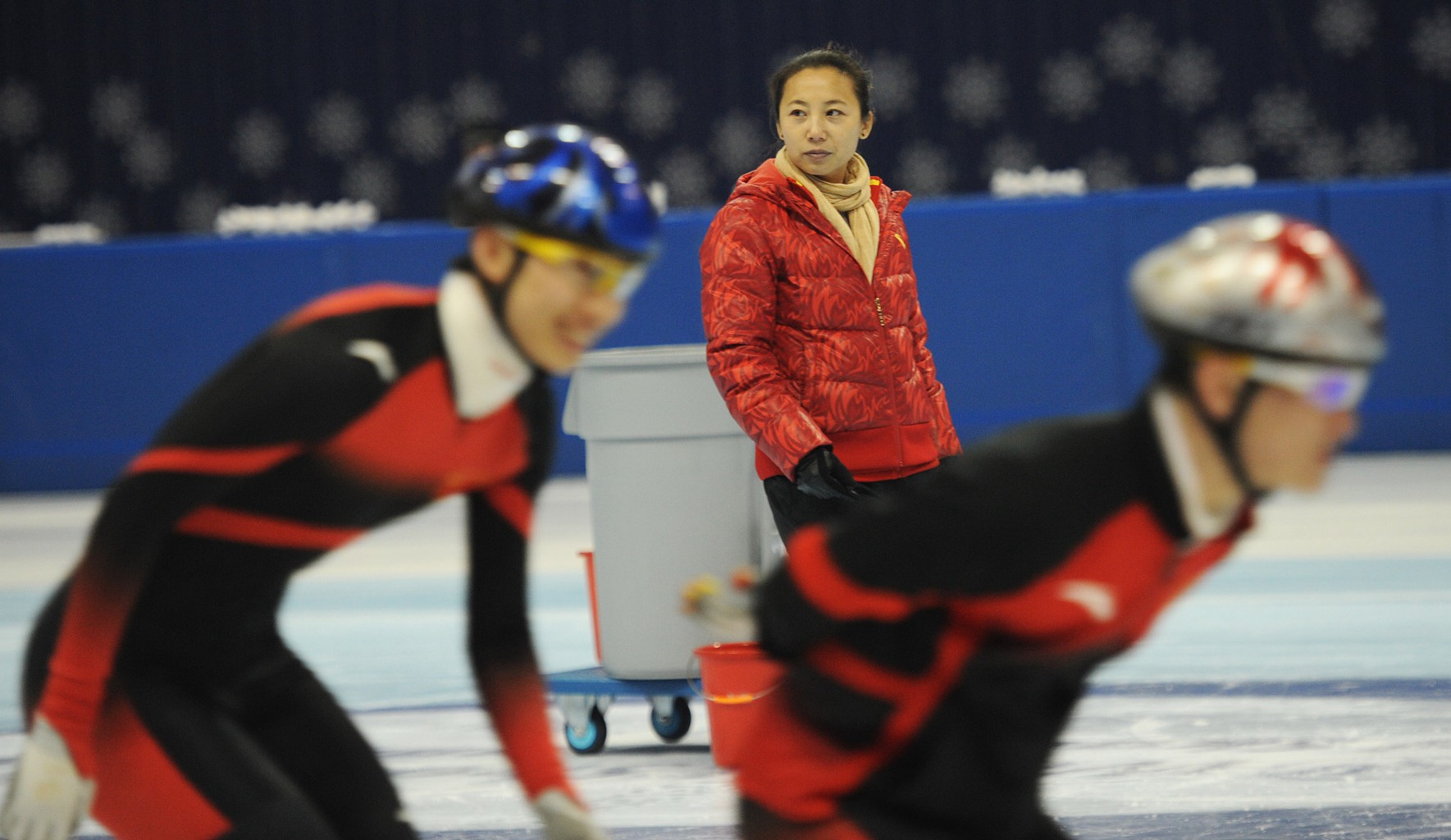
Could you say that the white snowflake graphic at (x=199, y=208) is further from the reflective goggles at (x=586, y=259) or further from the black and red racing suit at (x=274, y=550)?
the reflective goggles at (x=586, y=259)

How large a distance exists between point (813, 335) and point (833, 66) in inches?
24.0

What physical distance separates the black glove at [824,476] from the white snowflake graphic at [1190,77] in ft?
31.9

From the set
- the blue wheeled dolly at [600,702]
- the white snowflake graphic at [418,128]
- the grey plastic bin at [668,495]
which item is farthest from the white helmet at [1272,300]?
the white snowflake graphic at [418,128]

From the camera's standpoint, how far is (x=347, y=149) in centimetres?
1323

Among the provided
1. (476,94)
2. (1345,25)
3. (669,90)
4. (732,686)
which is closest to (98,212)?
(476,94)

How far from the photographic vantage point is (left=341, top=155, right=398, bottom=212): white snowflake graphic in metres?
13.2

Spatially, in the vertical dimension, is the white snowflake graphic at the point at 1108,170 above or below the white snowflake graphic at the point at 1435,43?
below

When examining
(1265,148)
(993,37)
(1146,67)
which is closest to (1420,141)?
(1265,148)

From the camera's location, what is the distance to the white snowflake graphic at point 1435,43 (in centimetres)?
1238

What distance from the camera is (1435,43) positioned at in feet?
40.7

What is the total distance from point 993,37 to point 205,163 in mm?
5979

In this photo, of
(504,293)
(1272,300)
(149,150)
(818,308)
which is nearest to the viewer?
(1272,300)

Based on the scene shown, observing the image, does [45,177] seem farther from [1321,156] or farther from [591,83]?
[1321,156]

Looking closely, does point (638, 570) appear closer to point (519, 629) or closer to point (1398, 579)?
point (519, 629)
